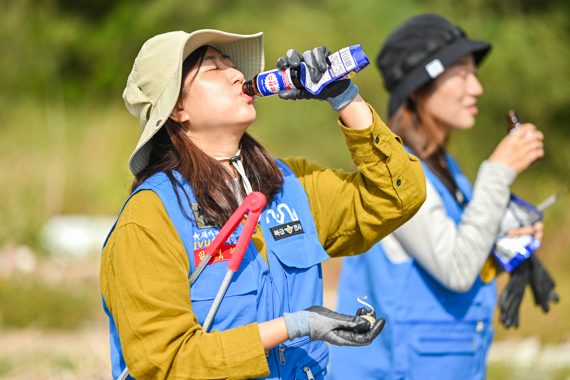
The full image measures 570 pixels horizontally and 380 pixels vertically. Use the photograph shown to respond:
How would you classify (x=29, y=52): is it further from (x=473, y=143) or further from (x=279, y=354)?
(x=279, y=354)

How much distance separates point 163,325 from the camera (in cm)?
159

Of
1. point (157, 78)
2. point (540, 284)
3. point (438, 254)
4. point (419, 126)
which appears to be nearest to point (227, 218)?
point (157, 78)

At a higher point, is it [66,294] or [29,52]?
[29,52]

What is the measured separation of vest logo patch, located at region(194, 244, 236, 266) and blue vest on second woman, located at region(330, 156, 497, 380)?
3.51ft

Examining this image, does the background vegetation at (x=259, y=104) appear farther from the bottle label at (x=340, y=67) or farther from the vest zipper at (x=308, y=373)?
the bottle label at (x=340, y=67)

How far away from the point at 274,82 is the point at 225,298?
0.70 m

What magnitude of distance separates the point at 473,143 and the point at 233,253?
696 cm

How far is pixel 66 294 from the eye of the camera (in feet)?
18.6

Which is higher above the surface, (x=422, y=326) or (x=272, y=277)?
(x=272, y=277)

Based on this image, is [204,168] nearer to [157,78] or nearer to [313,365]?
[157,78]

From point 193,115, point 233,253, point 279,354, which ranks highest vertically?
point 193,115

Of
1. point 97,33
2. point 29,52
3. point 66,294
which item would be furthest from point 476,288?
point 97,33

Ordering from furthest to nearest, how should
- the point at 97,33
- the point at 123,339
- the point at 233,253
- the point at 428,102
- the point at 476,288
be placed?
the point at 97,33, the point at 428,102, the point at 476,288, the point at 233,253, the point at 123,339

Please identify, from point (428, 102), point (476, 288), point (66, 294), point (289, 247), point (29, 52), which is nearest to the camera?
point (289, 247)
